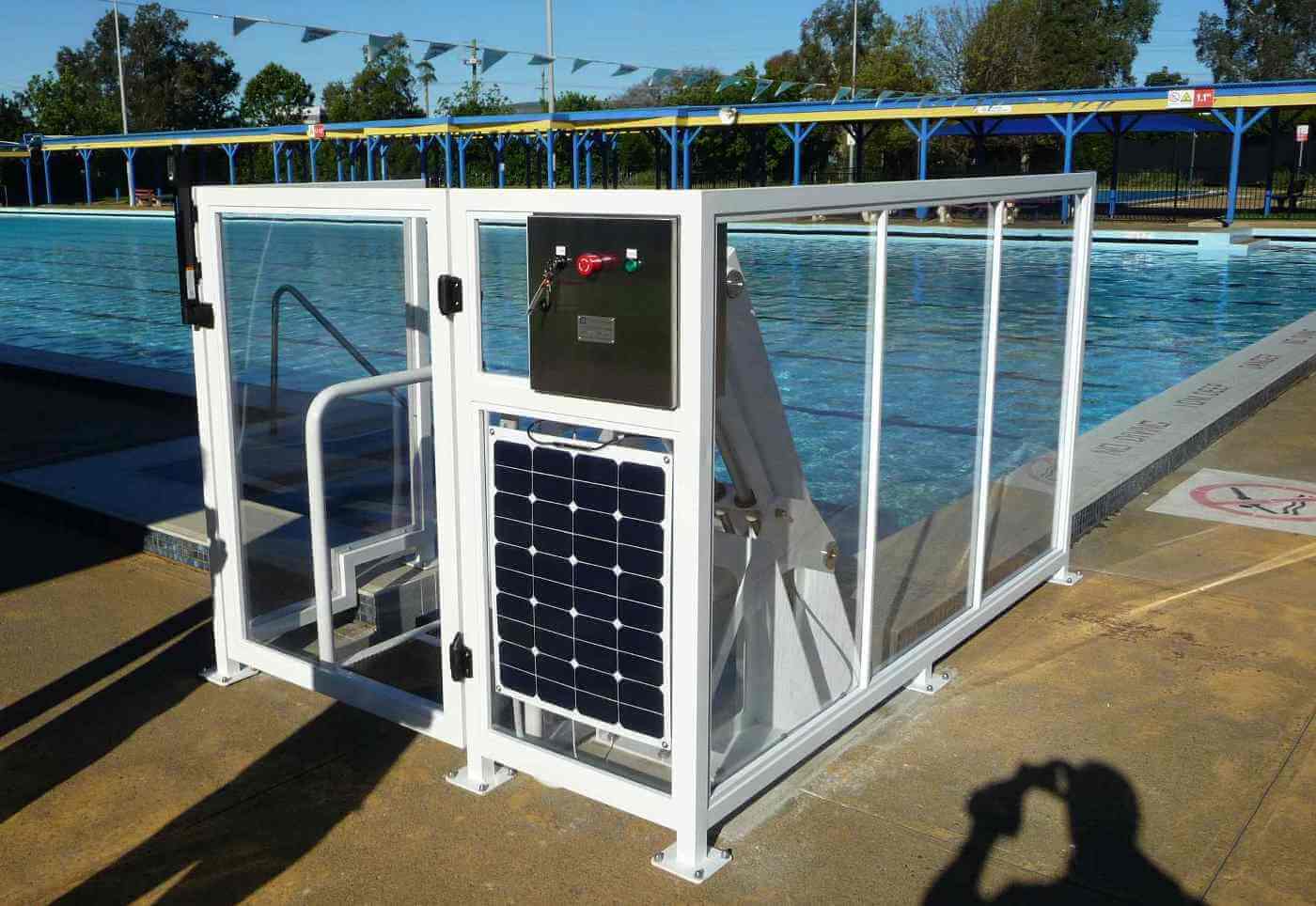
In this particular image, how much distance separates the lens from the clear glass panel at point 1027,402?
448 cm

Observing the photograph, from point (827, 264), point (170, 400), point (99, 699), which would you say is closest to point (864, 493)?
point (827, 264)

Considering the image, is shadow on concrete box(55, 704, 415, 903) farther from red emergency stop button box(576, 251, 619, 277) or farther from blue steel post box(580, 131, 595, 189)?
blue steel post box(580, 131, 595, 189)

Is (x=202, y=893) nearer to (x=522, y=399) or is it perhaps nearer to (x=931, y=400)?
(x=522, y=399)

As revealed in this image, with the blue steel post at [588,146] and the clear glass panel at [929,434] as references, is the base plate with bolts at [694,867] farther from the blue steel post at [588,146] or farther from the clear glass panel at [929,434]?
the blue steel post at [588,146]

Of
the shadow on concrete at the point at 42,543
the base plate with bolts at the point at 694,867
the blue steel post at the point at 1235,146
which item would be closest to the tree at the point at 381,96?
the blue steel post at the point at 1235,146

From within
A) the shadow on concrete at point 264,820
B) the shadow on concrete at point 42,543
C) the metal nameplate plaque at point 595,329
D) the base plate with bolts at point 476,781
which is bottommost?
the shadow on concrete at point 264,820

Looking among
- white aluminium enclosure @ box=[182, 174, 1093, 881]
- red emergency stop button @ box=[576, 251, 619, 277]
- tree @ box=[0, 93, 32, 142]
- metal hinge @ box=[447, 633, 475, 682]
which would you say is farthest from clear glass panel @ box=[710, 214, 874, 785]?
tree @ box=[0, 93, 32, 142]

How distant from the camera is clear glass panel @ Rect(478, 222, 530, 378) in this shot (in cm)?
308

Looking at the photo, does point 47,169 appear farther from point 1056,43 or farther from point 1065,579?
point 1056,43

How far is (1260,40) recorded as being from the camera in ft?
262

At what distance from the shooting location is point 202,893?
2852mm

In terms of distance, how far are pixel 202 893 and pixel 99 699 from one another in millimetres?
1327

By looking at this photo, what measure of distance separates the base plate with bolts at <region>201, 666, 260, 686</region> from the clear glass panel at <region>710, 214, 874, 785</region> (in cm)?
175

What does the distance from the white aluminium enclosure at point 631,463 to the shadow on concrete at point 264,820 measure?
0.17 metres
